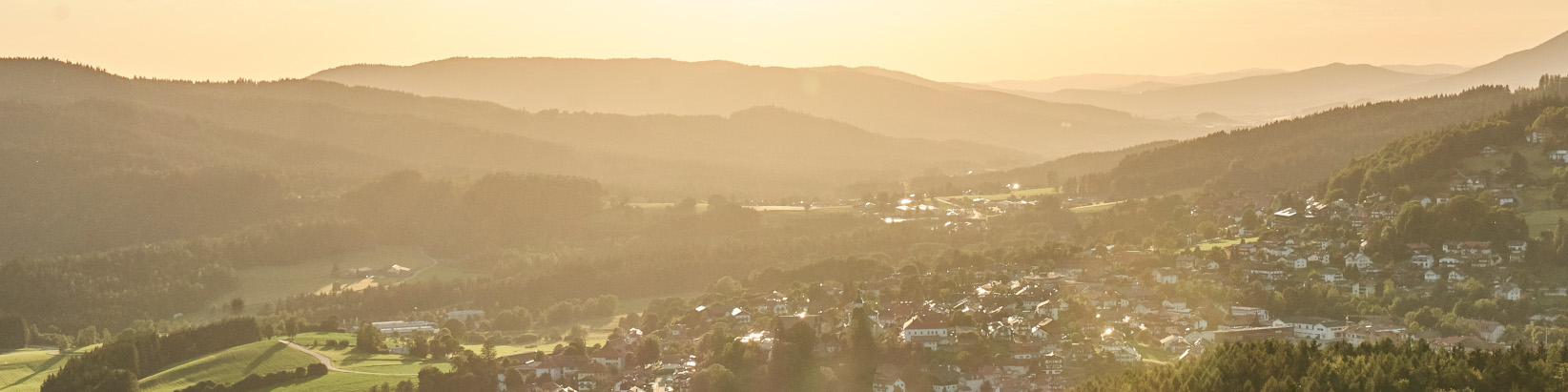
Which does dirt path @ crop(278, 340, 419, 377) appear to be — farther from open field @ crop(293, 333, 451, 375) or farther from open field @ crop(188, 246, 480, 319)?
open field @ crop(188, 246, 480, 319)

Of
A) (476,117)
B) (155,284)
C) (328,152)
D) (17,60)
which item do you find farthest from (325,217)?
(476,117)

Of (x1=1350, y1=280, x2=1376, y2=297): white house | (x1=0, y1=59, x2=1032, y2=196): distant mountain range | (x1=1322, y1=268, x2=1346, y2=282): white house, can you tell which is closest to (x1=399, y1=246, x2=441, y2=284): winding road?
(x1=0, y1=59, x2=1032, y2=196): distant mountain range

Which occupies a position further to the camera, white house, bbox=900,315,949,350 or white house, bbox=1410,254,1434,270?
white house, bbox=1410,254,1434,270

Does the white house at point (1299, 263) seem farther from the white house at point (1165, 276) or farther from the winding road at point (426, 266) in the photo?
the winding road at point (426, 266)

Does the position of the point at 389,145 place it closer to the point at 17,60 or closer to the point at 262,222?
the point at 17,60

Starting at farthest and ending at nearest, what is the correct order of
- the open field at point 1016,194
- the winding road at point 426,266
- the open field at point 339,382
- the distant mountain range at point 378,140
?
1. the distant mountain range at point 378,140
2. the open field at point 1016,194
3. the winding road at point 426,266
4. the open field at point 339,382

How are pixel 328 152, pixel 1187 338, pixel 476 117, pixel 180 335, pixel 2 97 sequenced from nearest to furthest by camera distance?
pixel 1187 338, pixel 180 335, pixel 2 97, pixel 328 152, pixel 476 117

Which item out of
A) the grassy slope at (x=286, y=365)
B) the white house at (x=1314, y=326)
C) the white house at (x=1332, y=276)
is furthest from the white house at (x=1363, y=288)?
the grassy slope at (x=286, y=365)

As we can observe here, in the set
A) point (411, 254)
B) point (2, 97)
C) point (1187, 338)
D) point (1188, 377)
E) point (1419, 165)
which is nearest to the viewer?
point (1188, 377)
